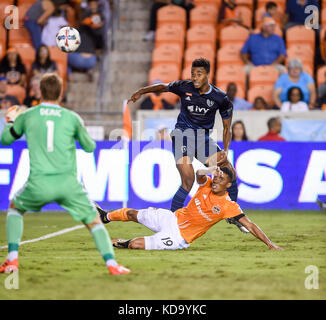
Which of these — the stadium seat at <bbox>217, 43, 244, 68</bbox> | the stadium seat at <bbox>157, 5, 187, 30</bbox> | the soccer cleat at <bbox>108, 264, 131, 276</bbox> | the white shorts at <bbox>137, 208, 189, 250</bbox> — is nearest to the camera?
the soccer cleat at <bbox>108, 264, 131, 276</bbox>

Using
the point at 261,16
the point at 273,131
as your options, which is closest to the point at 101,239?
the point at 273,131

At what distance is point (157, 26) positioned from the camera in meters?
16.7

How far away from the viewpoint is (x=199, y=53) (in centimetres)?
1562

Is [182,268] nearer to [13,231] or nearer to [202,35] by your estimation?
[13,231]

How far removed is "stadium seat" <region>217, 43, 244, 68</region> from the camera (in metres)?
15.5

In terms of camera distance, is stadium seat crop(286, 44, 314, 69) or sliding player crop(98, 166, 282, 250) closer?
sliding player crop(98, 166, 282, 250)

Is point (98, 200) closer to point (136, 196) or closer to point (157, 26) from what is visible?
point (136, 196)

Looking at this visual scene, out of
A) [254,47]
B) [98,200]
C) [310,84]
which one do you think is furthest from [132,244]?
[254,47]

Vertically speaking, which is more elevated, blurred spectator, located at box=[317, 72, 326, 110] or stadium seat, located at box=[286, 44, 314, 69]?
stadium seat, located at box=[286, 44, 314, 69]

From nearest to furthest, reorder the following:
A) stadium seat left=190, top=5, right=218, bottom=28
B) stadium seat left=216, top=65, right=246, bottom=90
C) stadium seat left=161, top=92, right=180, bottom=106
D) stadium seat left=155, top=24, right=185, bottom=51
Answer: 1. stadium seat left=161, top=92, right=180, bottom=106
2. stadium seat left=216, top=65, right=246, bottom=90
3. stadium seat left=155, top=24, right=185, bottom=51
4. stadium seat left=190, top=5, right=218, bottom=28

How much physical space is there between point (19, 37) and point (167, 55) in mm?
3664

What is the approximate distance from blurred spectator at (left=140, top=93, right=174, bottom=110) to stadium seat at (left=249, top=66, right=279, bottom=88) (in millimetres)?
2017

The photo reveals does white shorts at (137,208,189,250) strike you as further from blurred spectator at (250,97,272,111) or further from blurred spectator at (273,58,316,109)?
blurred spectator at (273,58,316,109)

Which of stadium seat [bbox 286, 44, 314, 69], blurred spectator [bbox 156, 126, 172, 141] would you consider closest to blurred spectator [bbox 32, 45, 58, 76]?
blurred spectator [bbox 156, 126, 172, 141]
